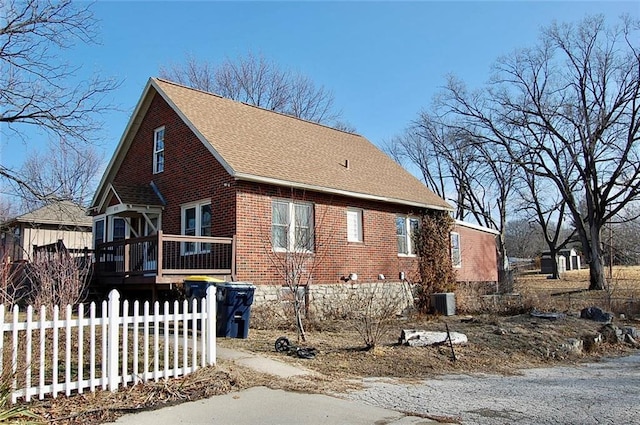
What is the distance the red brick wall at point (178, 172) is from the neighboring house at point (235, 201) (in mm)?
42

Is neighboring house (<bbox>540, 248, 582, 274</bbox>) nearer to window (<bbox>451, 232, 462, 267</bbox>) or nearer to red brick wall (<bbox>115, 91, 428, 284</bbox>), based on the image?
window (<bbox>451, 232, 462, 267</bbox>)

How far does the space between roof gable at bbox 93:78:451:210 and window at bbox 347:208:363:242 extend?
2.58ft

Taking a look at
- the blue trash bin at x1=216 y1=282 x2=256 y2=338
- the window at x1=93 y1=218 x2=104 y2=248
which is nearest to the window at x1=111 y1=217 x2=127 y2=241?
the window at x1=93 y1=218 x2=104 y2=248

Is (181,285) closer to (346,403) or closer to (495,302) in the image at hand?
(346,403)

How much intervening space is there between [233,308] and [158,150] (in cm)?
932

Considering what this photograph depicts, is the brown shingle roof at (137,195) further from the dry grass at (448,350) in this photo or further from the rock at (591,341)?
the rock at (591,341)

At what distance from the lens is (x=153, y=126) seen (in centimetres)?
1900

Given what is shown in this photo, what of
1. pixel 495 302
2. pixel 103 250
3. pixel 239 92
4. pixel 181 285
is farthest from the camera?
pixel 239 92

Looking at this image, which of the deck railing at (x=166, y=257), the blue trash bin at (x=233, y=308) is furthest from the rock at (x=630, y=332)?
the deck railing at (x=166, y=257)

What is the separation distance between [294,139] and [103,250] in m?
8.04

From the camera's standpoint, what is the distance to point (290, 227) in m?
16.3

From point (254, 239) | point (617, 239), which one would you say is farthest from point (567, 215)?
point (254, 239)

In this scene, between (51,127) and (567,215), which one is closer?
(51,127)

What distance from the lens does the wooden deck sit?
535 inches
